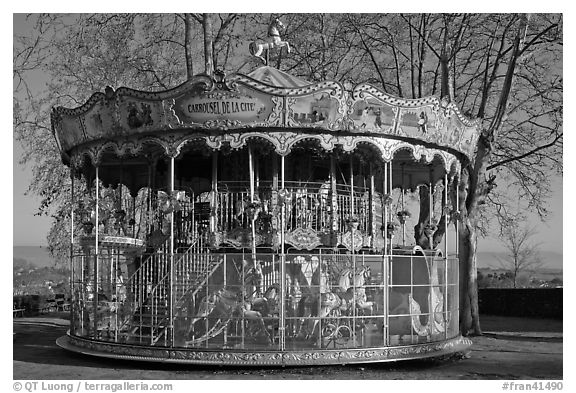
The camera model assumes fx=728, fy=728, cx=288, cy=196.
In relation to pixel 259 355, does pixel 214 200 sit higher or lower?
higher

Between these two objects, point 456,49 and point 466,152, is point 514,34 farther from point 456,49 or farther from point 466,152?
point 466,152

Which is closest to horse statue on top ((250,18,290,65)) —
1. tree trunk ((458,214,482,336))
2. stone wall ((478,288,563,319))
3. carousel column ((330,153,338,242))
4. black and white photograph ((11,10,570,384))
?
black and white photograph ((11,10,570,384))

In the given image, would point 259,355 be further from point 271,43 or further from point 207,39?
point 207,39

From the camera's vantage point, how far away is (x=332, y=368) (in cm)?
1385

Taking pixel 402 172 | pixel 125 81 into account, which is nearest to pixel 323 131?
pixel 402 172

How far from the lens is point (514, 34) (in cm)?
2348

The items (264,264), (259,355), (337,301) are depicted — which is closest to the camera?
(259,355)

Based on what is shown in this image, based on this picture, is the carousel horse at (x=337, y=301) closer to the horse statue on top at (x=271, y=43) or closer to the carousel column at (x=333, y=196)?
the carousel column at (x=333, y=196)

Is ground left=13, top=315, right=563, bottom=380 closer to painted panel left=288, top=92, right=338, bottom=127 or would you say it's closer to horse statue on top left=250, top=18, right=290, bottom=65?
painted panel left=288, top=92, right=338, bottom=127

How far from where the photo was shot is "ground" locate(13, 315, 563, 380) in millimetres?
13312

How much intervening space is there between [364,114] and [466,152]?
11.7 ft

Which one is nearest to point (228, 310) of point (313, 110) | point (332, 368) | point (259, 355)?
point (259, 355)

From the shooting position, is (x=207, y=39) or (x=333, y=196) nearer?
(x=333, y=196)

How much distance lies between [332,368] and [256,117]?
16.6 feet
